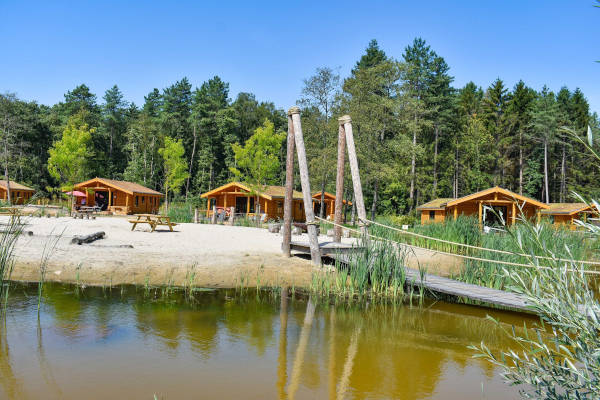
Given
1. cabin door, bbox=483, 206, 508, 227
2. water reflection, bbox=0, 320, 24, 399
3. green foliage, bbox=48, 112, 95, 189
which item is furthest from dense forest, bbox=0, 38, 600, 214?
water reflection, bbox=0, 320, 24, 399

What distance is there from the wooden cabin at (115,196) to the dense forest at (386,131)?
2.11 metres

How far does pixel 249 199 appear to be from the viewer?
114 feet

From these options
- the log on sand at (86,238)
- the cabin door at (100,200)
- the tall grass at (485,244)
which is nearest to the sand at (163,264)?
the log on sand at (86,238)

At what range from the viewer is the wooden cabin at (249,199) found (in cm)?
3362

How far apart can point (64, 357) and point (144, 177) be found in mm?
47257

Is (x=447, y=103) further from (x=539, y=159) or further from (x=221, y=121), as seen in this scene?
(x=221, y=121)

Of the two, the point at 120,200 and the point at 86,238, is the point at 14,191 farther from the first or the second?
the point at 86,238

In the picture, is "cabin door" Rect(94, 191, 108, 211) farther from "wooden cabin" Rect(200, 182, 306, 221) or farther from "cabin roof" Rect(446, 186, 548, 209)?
"cabin roof" Rect(446, 186, 548, 209)

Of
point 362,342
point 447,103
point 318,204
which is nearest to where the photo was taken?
point 362,342

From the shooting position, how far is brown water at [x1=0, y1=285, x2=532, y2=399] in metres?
3.94

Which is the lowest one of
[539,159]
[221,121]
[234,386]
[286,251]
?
[234,386]

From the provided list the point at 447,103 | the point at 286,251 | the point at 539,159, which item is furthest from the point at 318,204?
the point at 286,251

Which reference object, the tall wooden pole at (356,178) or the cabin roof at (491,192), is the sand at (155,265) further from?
the cabin roof at (491,192)

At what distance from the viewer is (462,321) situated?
22.2 feet
